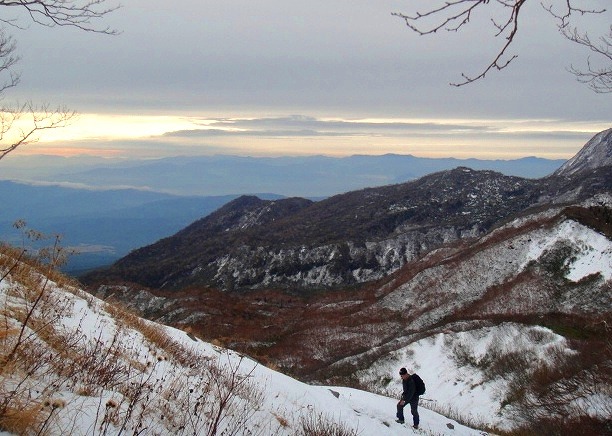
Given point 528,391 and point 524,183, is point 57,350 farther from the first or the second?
point 524,183

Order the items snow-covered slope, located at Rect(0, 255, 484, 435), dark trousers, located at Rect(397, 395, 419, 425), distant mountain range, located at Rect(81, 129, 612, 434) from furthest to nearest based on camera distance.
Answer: distant mountain range, located at Rect(81, 129, 612, 434), dark trousers, located at Rect(397, 395, 419, 425), snow-covered slope, located at Rect(0, 255, 484, 435)

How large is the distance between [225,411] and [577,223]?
3883cm

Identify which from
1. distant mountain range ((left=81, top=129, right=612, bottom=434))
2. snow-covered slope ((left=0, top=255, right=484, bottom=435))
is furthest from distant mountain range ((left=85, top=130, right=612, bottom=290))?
snow-covered slope ((left=0, top=255, right=484, bottom=435))

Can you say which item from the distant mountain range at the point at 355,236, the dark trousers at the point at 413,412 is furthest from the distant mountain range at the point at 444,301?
the dark trousers at the point at 413,412

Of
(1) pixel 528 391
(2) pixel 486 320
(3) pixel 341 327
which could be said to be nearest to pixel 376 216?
(3) pixel 341 327

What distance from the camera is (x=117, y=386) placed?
487 cm

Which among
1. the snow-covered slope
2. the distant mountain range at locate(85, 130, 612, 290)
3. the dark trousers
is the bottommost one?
the distant mountain range at locate(85, 130, 612, 290)

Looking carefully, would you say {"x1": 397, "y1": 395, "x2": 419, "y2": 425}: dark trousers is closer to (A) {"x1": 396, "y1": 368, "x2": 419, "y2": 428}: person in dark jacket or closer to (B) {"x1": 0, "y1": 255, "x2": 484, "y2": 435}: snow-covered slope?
(A) {"x1": 396, "y1": 368, "x2": 419, "y2": 428}: person in dark jacket

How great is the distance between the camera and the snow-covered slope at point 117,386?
3.66 metres

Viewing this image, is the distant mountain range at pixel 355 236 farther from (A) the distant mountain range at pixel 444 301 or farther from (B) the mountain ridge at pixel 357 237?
(A) the distant mountain range at pixel 444 301

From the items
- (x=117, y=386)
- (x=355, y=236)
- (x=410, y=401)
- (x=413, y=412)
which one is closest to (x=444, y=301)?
(x=410, y=401)

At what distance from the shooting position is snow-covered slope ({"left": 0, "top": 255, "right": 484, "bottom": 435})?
366cm

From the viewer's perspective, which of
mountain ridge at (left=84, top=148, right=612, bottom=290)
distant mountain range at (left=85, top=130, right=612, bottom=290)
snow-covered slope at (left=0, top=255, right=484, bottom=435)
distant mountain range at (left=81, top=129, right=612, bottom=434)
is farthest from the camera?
mountain ridge at (left=84, top=148, right=612, bottom=290)

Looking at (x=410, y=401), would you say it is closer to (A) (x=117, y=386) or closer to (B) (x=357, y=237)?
(A) (x=117, y=386)
